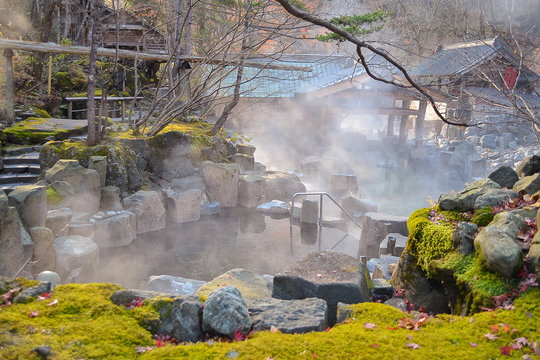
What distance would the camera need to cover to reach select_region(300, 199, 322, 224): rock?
11.3 metres

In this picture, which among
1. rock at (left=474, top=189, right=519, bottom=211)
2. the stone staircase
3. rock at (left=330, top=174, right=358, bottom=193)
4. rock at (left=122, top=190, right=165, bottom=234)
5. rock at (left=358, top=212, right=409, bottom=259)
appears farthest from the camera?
rock at (left=330, top=174, right=358, bottom=193)

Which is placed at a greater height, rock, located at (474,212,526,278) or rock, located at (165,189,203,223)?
rock, located at (474,212,526,278)

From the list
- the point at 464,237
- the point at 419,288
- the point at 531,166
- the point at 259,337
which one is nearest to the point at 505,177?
the point at 531,166

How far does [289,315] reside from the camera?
346 centimetres

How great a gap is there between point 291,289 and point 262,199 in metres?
8.34

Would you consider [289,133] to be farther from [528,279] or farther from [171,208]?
[528,279]

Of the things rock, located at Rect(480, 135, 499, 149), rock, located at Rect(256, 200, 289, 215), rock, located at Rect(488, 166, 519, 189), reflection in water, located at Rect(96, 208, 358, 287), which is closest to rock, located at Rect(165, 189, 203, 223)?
reflection in water, located at Rect(96, 208, 358, 287)

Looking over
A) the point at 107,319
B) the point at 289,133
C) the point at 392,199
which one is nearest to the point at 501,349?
the point at 107,319

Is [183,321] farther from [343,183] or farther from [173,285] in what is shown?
[343,183]

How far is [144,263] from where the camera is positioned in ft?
27.9

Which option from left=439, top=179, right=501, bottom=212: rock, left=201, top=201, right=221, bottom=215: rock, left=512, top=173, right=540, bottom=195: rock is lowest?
left=201, top=201, right=221, bottom=215: rock

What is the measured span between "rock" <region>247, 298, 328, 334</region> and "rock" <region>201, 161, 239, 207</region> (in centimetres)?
877

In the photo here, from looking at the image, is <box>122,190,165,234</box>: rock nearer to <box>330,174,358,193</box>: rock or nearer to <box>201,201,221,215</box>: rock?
<box>201,201,221,215</box>: rock

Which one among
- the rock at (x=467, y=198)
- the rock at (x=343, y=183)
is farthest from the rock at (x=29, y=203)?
the rock at (x=343, y=183)
